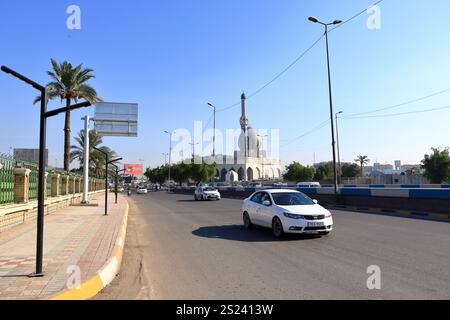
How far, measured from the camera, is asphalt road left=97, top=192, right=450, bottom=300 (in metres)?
6.01

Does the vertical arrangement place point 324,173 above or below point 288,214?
above

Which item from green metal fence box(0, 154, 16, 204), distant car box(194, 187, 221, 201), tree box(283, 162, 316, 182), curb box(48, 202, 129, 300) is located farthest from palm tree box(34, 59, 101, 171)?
tree box(283, 162, 316, 182)

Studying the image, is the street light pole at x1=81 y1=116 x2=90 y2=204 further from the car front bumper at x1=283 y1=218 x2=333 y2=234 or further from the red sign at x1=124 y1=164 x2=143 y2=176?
the red sign at x1=124 y1=164 x2=143 y2=176

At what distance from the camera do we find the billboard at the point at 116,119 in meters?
32.1

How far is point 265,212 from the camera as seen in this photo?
1237 centimetres

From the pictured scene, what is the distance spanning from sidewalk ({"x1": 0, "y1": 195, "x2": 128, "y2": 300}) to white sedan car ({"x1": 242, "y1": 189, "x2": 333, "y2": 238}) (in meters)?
4.36

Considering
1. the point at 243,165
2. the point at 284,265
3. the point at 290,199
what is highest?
the point at 243,165

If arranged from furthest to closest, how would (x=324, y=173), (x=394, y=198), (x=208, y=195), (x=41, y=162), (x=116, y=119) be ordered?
(x=324, y=173) → (x=208, y=195) → (x=116, y=119) → (x=394, y=198) → (x=41, y=162)

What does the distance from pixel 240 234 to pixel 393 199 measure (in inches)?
445

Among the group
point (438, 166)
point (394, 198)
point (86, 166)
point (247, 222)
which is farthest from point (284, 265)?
point (438, 166)

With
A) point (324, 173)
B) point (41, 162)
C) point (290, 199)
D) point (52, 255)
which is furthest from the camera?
point (324, 173)

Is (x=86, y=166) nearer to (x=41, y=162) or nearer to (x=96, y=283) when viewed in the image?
(x=41, y=162)

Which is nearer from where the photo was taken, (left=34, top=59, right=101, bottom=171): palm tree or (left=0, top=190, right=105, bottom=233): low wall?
(left=0, top=190, right=105, bottom=233): low wall

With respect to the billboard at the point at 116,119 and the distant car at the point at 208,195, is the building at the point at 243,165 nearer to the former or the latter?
the distant car at the point at 208,195
